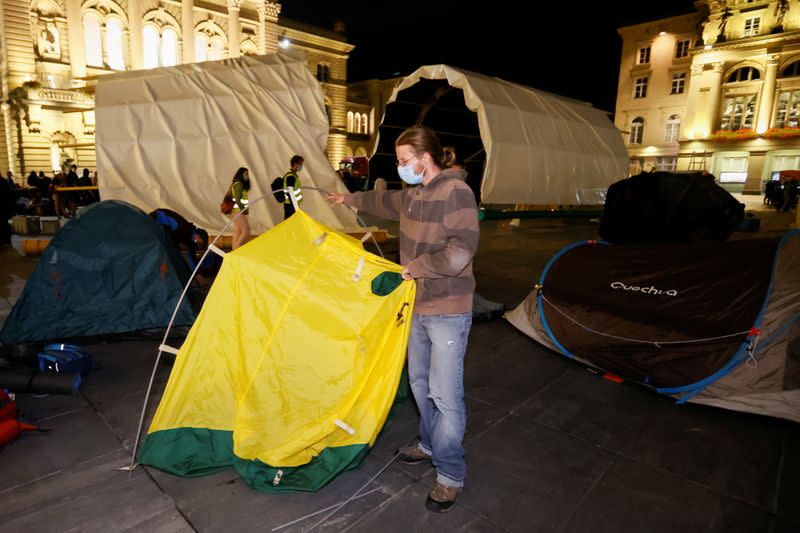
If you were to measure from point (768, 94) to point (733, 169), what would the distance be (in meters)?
6.05

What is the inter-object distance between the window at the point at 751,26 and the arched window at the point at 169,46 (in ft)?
144

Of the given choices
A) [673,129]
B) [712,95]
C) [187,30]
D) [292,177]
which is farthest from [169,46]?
[712,95]

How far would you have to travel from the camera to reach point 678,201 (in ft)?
21.8

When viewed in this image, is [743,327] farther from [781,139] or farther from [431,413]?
[781,139]

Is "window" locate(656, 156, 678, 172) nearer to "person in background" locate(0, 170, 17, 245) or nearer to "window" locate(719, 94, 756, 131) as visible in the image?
"window" locate(719, 94, 756, 131)

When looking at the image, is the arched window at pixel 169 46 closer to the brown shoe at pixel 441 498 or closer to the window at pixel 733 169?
the brown shoe at pixel 441 498

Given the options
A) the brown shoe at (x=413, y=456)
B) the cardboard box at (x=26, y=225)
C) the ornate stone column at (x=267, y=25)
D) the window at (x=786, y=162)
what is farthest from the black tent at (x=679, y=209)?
the window at (x=786, y=162)

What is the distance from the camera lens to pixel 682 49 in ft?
135

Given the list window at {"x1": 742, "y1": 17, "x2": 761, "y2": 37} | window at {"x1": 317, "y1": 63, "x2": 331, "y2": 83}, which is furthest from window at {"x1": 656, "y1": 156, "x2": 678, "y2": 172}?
window at {"x1": 317, "y1": 63, "x2": 331, "y2": 83}

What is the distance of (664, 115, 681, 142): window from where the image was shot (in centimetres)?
4178

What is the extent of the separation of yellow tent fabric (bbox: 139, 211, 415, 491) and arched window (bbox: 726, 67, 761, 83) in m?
47.7

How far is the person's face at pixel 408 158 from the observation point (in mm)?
2693

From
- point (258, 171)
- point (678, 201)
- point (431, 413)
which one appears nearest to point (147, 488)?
point (431, 413)

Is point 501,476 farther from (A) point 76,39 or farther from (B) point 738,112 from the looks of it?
(B) point 738,112
